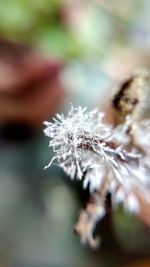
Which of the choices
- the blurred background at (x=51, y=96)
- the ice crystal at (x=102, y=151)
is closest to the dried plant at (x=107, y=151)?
the ice crystal at (x=102, y=151)

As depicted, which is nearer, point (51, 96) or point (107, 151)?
A: point (107, 151)

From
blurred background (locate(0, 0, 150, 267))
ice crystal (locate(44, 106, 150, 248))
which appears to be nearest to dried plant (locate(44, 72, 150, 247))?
ice crystal (locate(44, 106, 150, 248))

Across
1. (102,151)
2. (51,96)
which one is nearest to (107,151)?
(102,151)

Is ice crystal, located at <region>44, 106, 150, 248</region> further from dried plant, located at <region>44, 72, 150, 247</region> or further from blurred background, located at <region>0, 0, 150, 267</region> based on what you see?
blurred background, located at <region>0, 0, 150, 267</region>

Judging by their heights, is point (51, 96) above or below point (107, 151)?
above

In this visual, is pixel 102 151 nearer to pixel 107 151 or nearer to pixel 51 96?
pixel 107 151

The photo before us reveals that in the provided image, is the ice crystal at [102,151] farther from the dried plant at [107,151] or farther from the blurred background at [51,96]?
the blurred background at [51,96]
